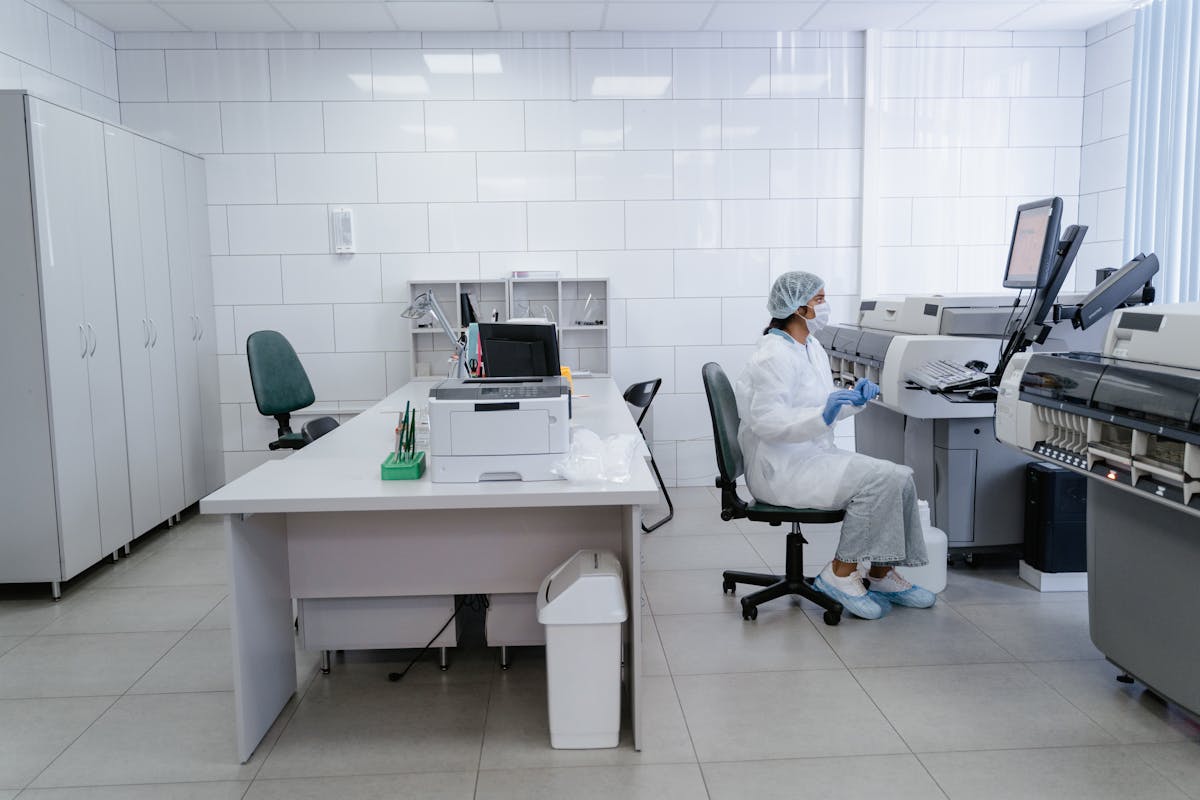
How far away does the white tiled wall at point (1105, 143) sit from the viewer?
16.2 feet

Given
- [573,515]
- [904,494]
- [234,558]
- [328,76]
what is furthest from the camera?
[328,76]

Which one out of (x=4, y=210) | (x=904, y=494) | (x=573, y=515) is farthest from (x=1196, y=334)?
(x=4, y=210)

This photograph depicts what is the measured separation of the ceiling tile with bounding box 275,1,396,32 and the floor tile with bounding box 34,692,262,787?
11.3ft

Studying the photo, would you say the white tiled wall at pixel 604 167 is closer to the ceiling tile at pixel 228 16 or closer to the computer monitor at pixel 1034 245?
the ceiling tile at pixel 228 16

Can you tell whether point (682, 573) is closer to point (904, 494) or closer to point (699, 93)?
point (904, 494)

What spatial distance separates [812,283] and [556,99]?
8.42 feet

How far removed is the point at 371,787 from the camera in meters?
2.25

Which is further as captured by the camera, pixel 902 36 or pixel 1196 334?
pixel 902 36

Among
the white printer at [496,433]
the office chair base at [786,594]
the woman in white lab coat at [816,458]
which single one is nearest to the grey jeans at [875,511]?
the woman in white lab coat at [816,458]

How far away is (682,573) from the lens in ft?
12.7

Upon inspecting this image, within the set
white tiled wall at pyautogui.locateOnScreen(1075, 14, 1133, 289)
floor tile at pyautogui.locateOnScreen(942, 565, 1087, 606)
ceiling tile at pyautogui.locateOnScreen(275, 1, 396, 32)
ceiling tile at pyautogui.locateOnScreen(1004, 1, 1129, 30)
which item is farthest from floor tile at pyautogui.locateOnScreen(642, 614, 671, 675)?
ceiling tile at pyautogui.locateOnScreen(1004, 1, 1129, 30)

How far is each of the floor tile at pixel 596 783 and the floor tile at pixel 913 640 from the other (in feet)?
2.93

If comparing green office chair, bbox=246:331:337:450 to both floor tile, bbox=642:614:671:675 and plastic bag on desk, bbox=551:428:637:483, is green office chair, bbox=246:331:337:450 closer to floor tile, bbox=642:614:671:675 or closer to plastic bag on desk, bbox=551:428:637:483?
floor tile, bbox=642:614:671:675

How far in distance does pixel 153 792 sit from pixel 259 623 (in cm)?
46
